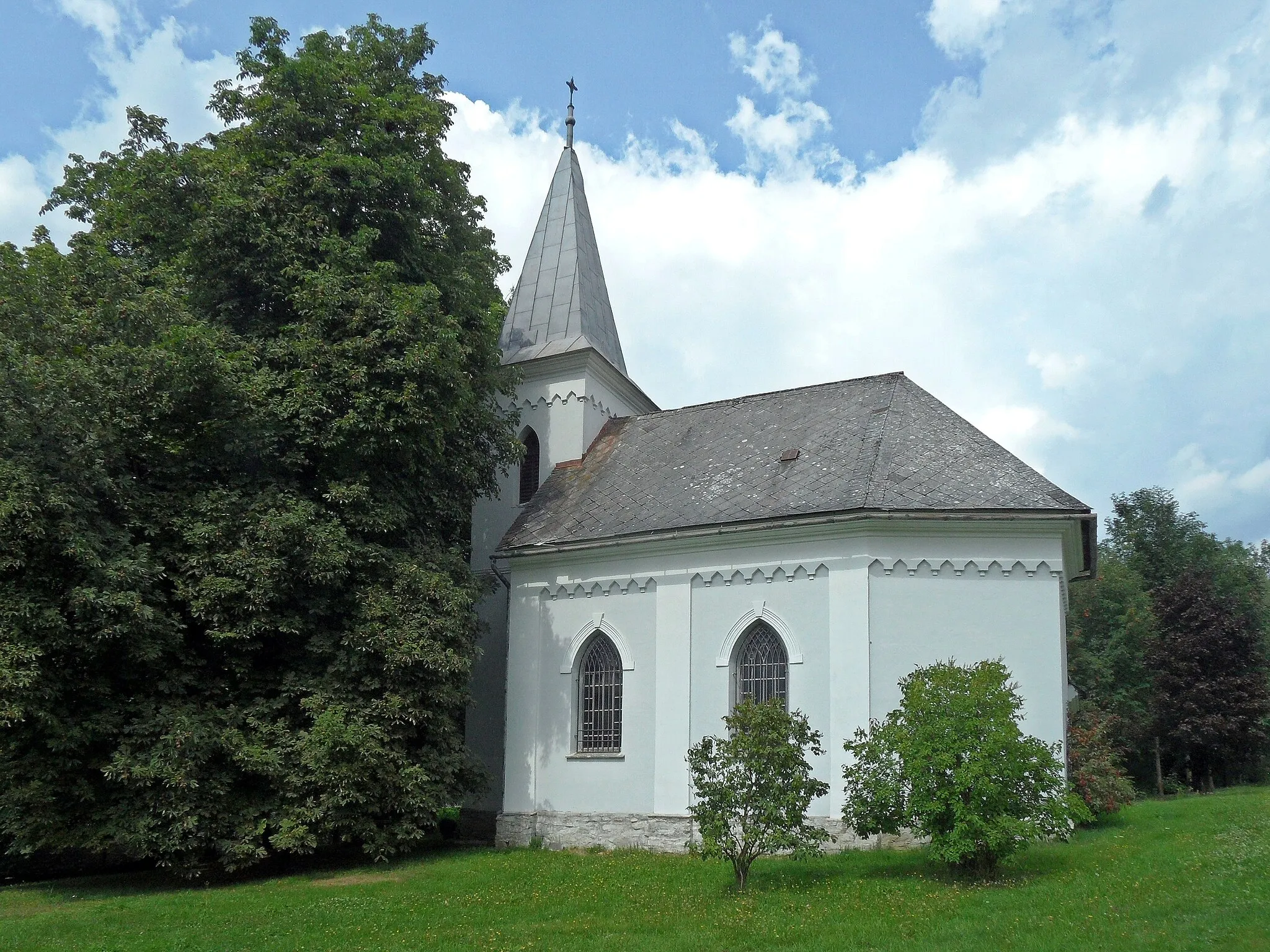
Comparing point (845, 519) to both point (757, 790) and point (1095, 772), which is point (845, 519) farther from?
point (1095, 772)

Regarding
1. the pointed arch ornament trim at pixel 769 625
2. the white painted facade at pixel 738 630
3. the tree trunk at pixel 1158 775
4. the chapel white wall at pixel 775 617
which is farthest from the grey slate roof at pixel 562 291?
the tree trunk at pixel 1158 775

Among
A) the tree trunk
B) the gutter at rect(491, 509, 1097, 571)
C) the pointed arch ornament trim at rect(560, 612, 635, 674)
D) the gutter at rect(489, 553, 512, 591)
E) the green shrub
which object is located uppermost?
the gutter at rect(491, 509, 1097, 571)

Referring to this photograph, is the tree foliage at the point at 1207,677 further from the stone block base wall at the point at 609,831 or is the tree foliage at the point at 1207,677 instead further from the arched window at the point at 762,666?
the stone block base wall at the point at 609,831

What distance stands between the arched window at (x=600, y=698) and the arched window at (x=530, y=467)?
5819 mm

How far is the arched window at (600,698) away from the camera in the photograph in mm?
20844

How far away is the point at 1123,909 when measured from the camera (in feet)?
36.4

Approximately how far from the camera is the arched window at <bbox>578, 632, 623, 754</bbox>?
20.8 m

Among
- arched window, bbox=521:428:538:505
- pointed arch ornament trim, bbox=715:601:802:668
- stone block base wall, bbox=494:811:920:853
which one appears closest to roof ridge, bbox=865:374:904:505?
pointed arch ornament trim, bbox=715:601:802:668

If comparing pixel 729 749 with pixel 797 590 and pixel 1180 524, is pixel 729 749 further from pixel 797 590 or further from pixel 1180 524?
pixel 1180 524

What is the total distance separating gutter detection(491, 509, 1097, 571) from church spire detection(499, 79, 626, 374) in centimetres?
661

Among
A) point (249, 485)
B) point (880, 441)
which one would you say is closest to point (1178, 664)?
point (880, 441)

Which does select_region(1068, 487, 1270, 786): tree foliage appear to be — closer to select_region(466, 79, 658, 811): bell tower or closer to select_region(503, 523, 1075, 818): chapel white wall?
select_region(503, 523, 1075, 818): chapel white wall

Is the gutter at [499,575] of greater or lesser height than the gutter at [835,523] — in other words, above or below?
below

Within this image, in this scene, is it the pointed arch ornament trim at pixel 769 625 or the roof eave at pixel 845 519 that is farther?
the pointed arch ornament trim at pixel 769 625
